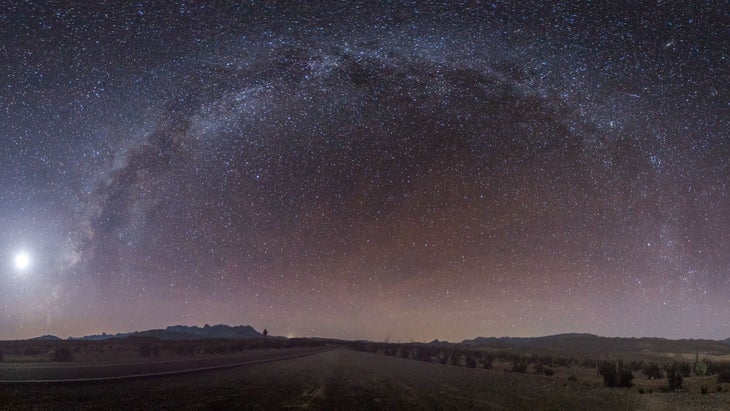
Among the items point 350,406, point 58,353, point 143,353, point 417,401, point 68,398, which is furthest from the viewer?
point 143,353

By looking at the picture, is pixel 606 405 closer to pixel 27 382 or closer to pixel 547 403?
pixel 547 403

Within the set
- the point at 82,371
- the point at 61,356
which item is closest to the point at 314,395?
the point at 82,371

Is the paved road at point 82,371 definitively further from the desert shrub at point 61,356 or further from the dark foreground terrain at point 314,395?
the desert shrub at point 61,356

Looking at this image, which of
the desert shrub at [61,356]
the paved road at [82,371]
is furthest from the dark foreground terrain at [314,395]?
the desert shrub at [61,356]

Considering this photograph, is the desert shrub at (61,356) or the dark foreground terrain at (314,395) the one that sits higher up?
the dark foreground terrain at (314,395)

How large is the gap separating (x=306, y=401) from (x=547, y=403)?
908 centimetres

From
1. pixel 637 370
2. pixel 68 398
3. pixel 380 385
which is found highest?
pixel 68 398

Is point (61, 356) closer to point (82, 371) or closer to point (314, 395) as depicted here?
point (82, 371)

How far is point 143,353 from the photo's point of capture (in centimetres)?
3934

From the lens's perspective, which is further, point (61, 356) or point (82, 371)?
point (61, 356)

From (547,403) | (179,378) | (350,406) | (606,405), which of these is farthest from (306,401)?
(606,405)

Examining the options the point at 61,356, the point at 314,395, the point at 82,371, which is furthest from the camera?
the point at 61,356

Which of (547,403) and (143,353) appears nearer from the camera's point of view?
(547,403)

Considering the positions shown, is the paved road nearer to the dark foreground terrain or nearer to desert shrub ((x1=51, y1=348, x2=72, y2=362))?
the dark foreground terrain
